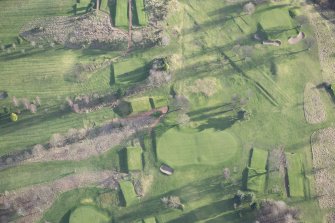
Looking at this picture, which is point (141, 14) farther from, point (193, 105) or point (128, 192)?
point (128, 192)

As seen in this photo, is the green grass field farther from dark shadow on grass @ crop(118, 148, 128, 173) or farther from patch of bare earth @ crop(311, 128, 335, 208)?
patch of bare earth @ crop(311, 128, 335, 208)

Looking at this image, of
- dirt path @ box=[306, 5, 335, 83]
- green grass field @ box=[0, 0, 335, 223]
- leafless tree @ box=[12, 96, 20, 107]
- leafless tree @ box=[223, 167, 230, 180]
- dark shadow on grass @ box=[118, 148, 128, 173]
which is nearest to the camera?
green grass field @ box=[0, 0, 335, 223]

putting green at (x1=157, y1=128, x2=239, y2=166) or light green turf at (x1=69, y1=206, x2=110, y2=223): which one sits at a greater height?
putting green at (x1=157, y1=128, x2=239, y2=166)

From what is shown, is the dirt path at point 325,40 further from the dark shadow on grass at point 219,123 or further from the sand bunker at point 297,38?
the dark shadow on grass at point 219,123

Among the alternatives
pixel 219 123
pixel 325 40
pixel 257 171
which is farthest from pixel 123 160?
pixel 325 40

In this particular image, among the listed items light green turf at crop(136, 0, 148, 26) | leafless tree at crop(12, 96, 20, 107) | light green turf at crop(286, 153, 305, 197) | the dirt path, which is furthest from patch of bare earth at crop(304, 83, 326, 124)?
leafless tree at crop(12, 96, 20, 107)

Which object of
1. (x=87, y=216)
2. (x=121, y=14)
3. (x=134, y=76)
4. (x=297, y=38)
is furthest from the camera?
(x=121, y=14)

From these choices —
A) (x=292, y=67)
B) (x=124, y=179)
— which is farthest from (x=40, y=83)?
(x=292, y=67)
